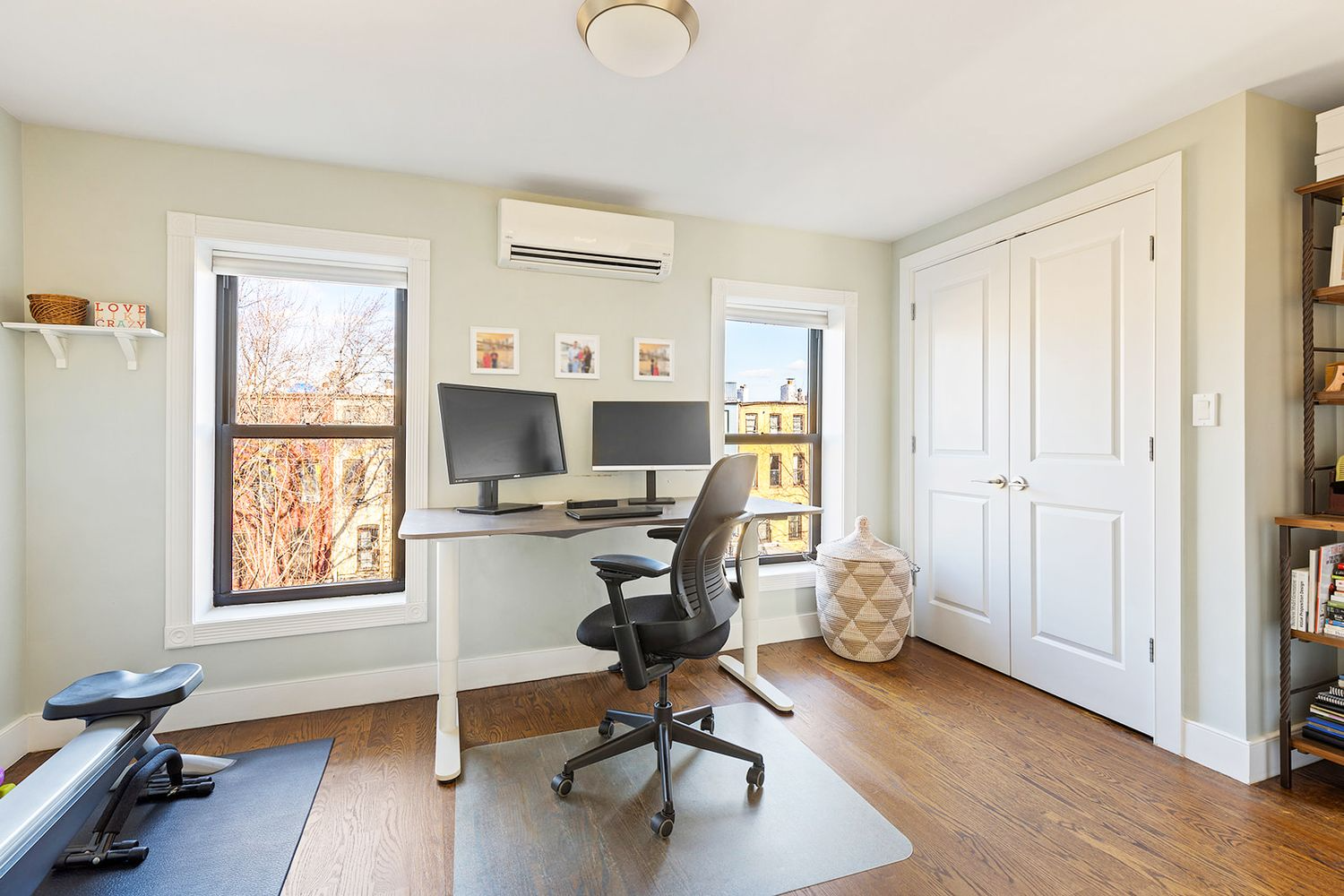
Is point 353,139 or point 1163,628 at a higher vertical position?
point 353,139

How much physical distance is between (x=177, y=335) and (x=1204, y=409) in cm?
396

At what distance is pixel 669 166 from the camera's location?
8.89 feet

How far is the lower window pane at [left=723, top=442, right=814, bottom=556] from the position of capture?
12.4 ft

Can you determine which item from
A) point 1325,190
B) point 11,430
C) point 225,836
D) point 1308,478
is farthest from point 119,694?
point 1325,190

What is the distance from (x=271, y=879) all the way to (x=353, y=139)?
2.54 metres

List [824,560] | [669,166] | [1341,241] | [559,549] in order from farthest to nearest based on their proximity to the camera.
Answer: [824,560], [559,549], [669,166], [1341,241]

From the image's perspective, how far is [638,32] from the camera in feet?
5.45

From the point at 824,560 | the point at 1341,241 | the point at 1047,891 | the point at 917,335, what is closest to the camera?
the point at 1047,891

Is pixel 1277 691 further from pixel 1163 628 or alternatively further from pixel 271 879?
pixel 271 879

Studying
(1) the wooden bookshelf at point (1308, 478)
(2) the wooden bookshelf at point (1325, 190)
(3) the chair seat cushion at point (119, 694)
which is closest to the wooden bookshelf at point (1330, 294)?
(1) the wooden bookshelf at point (1308, 478)

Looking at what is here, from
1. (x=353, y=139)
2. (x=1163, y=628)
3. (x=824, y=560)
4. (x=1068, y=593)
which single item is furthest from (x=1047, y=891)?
(x=353, y=139)

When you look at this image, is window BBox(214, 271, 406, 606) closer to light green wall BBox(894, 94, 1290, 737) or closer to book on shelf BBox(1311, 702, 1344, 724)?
light green wall BBox(894, 94, 1290, 737)

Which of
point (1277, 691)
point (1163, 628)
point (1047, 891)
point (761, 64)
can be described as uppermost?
point (761, 64)

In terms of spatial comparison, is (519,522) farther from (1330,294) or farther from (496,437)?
(1330,294)
